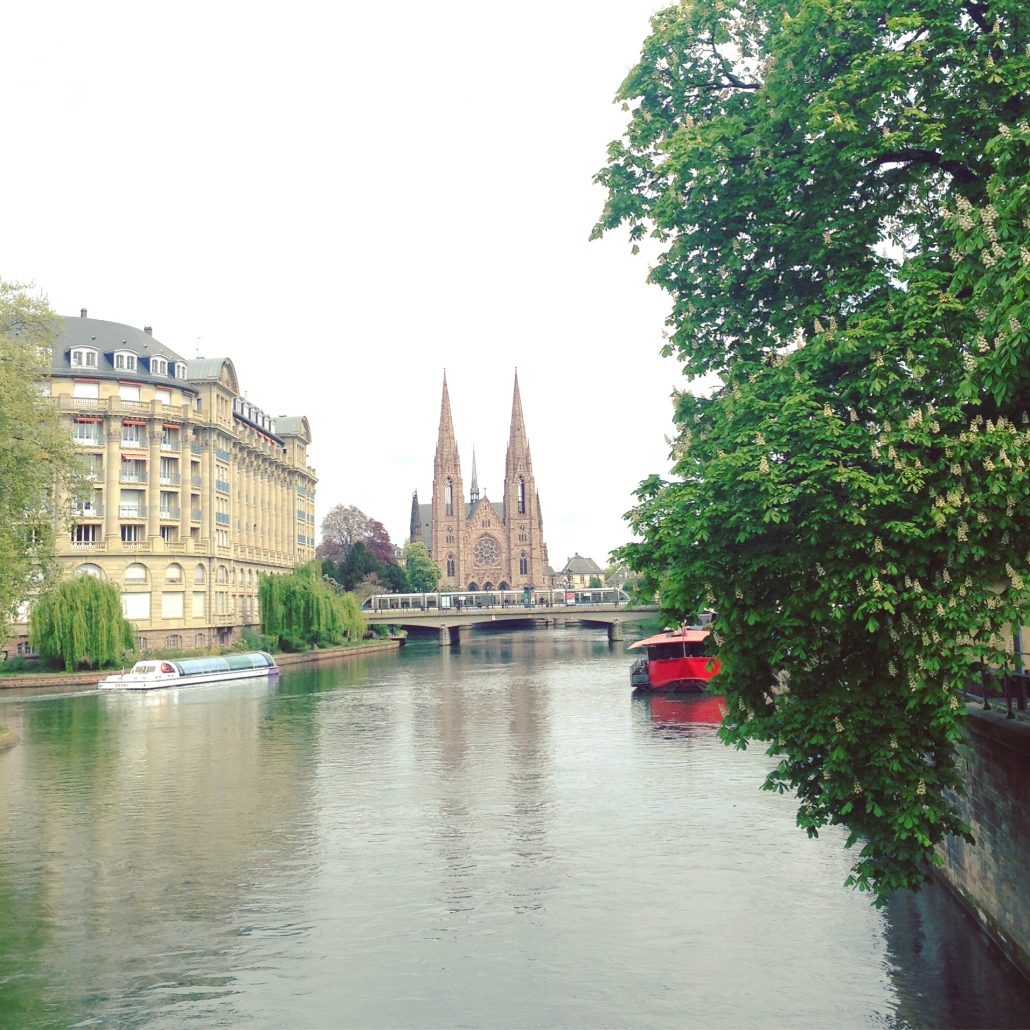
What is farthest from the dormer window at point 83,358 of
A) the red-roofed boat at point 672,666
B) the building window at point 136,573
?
the red-roofed boat at point 672,666

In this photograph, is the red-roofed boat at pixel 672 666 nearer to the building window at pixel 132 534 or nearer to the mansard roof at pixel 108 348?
the building window at pixel 132 534

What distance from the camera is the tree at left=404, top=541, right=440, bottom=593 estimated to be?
172m

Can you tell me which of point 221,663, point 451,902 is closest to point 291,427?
point 221,663

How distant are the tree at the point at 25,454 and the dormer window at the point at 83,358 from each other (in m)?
41.3

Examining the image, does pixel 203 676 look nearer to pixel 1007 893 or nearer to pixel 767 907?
pixel 767 907

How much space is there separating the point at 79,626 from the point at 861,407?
61.9 m

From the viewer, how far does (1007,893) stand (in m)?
14.9

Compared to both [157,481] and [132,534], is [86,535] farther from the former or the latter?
[157,481]

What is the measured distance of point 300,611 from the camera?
91.3 meters

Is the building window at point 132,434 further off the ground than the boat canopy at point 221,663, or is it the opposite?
the building window at point 132,434

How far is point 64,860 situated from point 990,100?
2169cm

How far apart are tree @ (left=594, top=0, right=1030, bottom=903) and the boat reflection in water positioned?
1094 inches

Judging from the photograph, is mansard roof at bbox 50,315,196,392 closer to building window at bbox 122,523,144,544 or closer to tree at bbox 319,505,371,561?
building window at bbox 122,523,144,544

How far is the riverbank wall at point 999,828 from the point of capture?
45.6 feet
